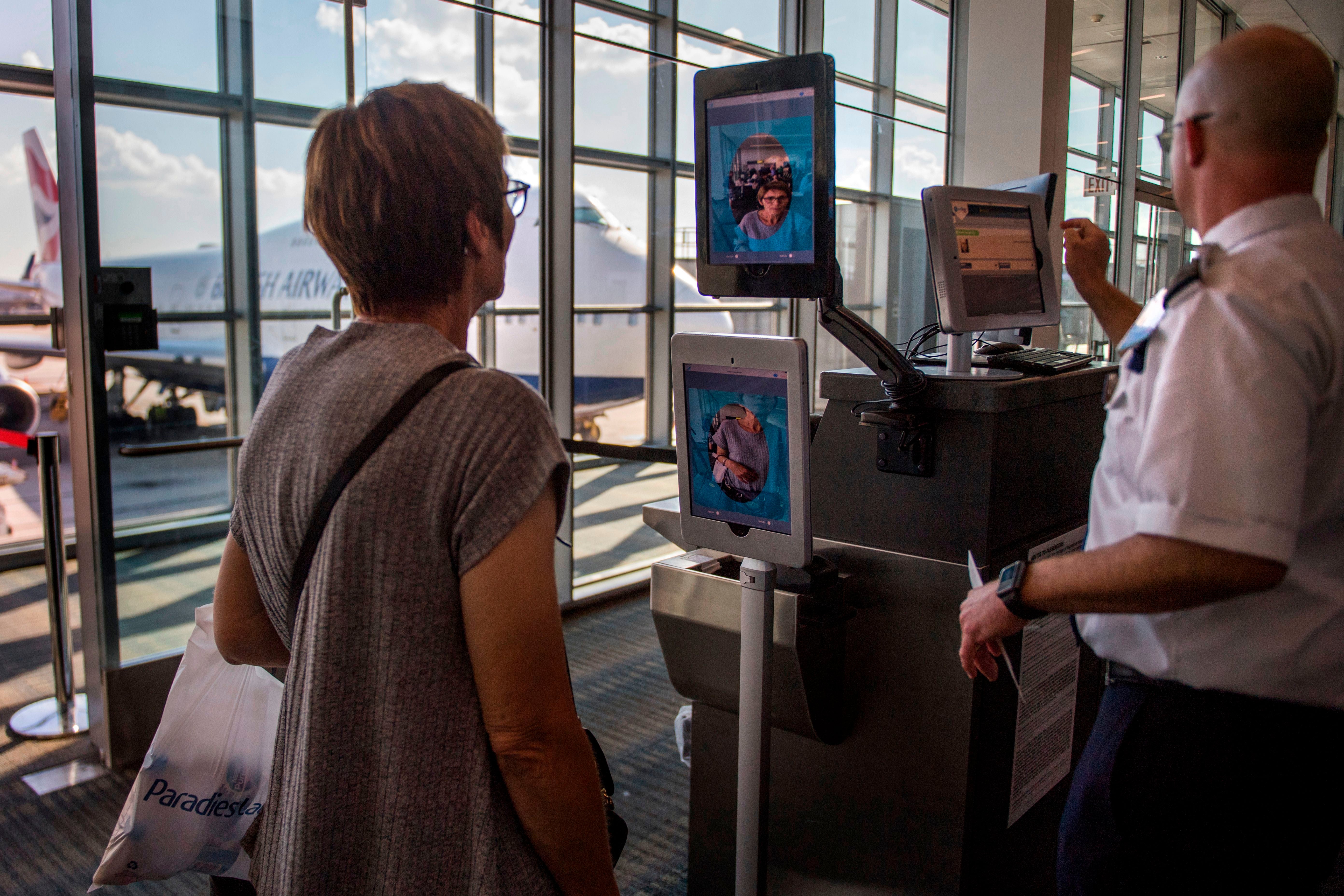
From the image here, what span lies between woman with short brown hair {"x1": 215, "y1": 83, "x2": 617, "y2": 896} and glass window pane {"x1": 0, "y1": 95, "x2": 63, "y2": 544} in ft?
17.4

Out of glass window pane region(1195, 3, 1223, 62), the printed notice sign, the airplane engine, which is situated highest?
glass window pane region(1195, 3, 1223, 62)

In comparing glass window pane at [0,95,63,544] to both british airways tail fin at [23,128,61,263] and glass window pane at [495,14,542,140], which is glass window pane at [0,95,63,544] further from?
glass window pane at [495,14,542,140]

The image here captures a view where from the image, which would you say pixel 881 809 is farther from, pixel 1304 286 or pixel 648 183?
pixel 648 183

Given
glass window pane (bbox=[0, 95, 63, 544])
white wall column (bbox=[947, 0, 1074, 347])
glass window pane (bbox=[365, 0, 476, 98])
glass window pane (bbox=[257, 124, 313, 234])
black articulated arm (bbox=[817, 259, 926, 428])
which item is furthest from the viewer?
glass window pane (bbox=[0, 95, 63, 544])

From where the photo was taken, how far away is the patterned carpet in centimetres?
247

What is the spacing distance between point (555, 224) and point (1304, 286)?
12.2 feet

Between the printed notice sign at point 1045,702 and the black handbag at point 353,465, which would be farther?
the printed notice sign at point 1045,702

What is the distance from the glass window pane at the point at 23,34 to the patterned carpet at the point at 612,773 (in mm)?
2623

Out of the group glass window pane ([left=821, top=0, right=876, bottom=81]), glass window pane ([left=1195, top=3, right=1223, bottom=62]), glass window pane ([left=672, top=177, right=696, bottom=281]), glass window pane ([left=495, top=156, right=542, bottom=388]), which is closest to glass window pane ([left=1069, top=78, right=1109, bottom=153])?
glass window pane ([left=821, top=0, right=876, bottom=81])

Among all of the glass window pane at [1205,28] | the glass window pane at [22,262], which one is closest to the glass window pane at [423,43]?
the glass window pane at [22,262]

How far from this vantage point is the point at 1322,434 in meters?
1.04

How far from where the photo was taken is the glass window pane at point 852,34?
6168mm

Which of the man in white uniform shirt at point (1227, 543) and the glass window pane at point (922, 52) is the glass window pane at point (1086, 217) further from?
the man in white uniform shirt at point (1227, 543)

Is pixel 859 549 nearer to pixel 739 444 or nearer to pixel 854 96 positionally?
pixel 739 444
